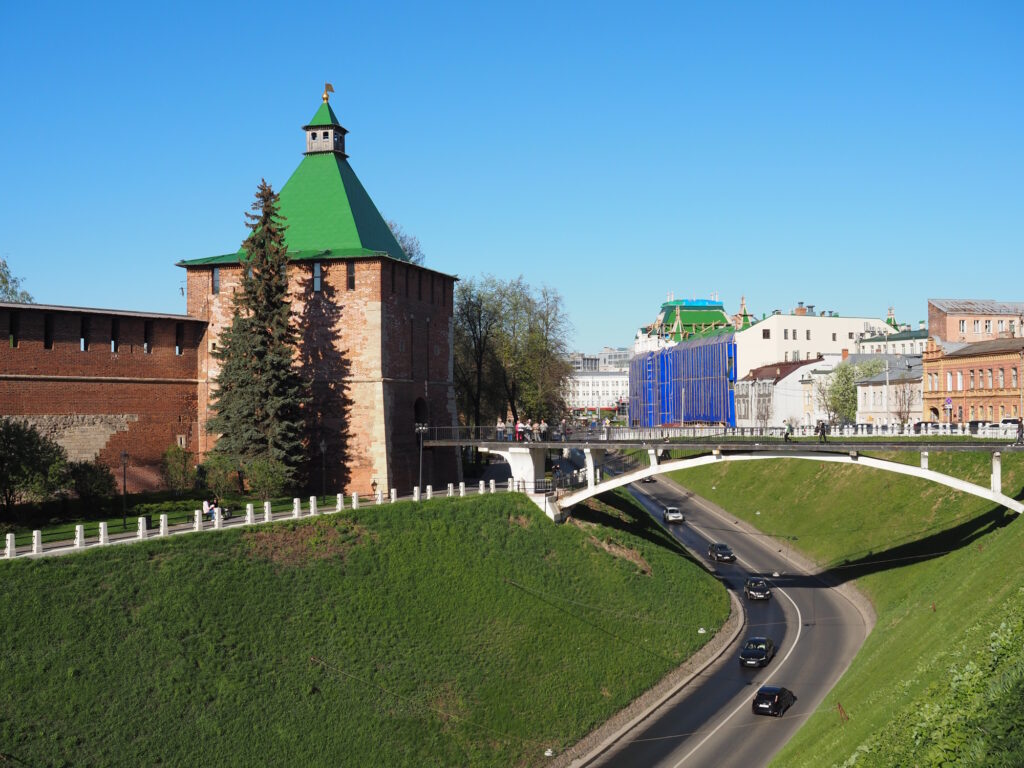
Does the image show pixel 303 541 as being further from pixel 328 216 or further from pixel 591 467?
pixel 328 216

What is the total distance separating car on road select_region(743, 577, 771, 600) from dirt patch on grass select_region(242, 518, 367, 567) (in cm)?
1656

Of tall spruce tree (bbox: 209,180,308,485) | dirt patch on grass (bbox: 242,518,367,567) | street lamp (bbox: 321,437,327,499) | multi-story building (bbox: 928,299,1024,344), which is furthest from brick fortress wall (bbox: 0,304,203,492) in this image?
multi-story building (bbox: 928,299,1024,344)

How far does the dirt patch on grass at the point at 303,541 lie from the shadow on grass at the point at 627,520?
1160cm

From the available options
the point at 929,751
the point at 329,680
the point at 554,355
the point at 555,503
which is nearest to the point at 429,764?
the point at 329,680

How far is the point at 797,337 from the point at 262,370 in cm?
6045

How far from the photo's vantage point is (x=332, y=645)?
26.5 meters

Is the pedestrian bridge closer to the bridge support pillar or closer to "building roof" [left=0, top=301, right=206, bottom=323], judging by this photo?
the bridge support pillar

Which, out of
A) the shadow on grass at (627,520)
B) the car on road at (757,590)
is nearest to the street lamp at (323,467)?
the shadow on grass at (627,520)

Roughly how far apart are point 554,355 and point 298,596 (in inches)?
1474

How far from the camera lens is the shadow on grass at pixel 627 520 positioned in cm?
4119

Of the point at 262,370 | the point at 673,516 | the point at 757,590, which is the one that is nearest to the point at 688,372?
the point at 673,516

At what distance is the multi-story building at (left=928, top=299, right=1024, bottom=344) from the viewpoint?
65.3 meters

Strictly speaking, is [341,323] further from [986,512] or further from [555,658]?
[986,512]

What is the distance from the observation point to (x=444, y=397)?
46.4 m
